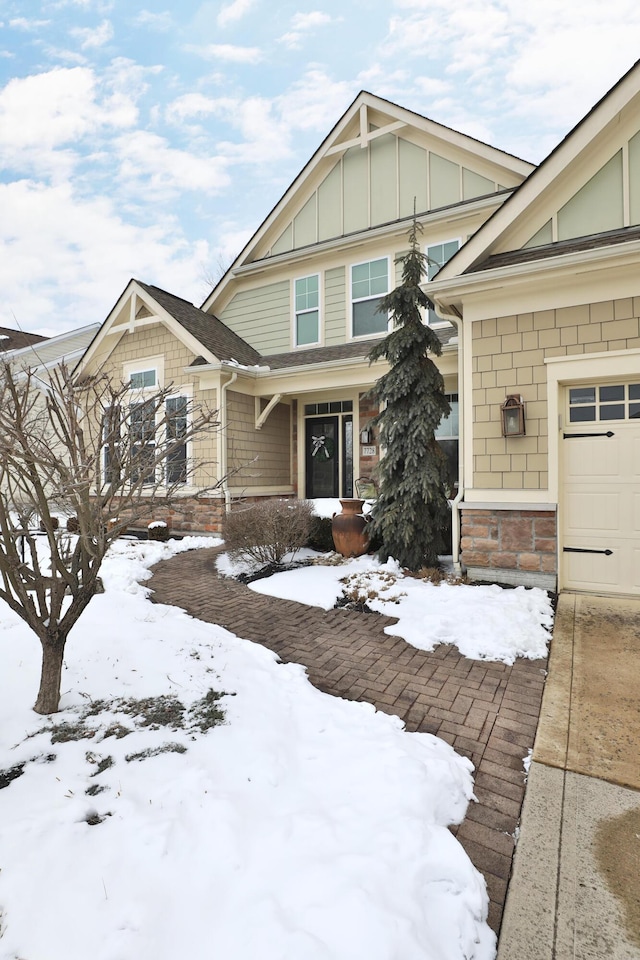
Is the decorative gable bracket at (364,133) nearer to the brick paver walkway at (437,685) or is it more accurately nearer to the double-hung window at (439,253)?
the double-hung window at (439,253)

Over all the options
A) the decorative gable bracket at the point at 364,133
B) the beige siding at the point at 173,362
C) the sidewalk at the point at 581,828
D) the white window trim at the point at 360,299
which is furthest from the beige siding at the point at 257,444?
the sidewalk at the point at 581,828

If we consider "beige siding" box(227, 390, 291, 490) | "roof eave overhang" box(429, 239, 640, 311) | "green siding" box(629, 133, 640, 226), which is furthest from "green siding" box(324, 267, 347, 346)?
"green siding" box(629, 133, 640, 226)

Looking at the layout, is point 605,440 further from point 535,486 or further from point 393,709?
point 393,709

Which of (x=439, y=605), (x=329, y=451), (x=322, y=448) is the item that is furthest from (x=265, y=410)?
(x=439, y=605)

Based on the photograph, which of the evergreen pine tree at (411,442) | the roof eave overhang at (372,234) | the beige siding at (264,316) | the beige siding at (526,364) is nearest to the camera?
the beige siding at (526,364)

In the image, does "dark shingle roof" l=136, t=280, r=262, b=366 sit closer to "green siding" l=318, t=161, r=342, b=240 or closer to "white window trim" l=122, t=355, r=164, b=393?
"white window trim" l=122, t=355, r=164, b=393

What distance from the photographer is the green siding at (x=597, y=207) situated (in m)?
5.20

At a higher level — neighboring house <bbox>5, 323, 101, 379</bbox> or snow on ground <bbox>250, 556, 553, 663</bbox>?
neighboring house <bbox>5, 323, 101, 379</bbox>

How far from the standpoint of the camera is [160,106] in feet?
38.3

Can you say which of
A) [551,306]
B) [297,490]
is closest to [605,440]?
[551,306]

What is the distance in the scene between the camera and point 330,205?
1002 centimetres

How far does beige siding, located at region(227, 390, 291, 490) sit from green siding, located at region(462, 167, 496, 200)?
5.53 meters

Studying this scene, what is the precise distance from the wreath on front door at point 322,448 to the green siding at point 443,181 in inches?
200

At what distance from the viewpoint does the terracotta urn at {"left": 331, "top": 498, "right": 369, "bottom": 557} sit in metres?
6.76
